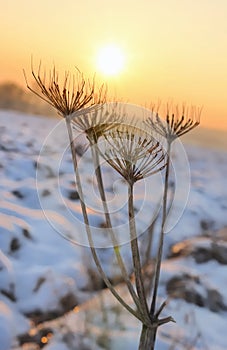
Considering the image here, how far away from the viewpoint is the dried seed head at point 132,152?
4.71 feet

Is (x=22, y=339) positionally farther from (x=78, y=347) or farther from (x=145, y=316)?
(x=145, y=316)

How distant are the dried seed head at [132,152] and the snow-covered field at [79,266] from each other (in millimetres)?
152

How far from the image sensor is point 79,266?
107 inches

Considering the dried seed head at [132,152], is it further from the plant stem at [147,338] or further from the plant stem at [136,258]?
the plant stem at [147,338]

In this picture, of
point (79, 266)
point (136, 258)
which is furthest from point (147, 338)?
point (79, 266)

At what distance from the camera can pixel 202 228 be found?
12.0 ft

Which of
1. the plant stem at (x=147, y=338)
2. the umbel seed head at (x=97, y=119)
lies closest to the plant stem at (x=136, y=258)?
the plant stem at (x=147, y=338)

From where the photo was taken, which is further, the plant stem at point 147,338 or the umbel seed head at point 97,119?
the plant stem at point 147,338

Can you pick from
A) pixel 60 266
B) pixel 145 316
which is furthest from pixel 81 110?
pixel 60 266

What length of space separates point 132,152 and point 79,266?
140 centimetres

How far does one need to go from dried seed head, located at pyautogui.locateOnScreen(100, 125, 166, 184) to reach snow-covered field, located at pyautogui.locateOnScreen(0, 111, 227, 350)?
0.15 meters

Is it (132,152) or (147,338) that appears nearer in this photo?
(132,152)

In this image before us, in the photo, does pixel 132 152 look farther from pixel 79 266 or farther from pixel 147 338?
pixel 79 266

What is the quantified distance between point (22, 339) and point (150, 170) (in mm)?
1013
